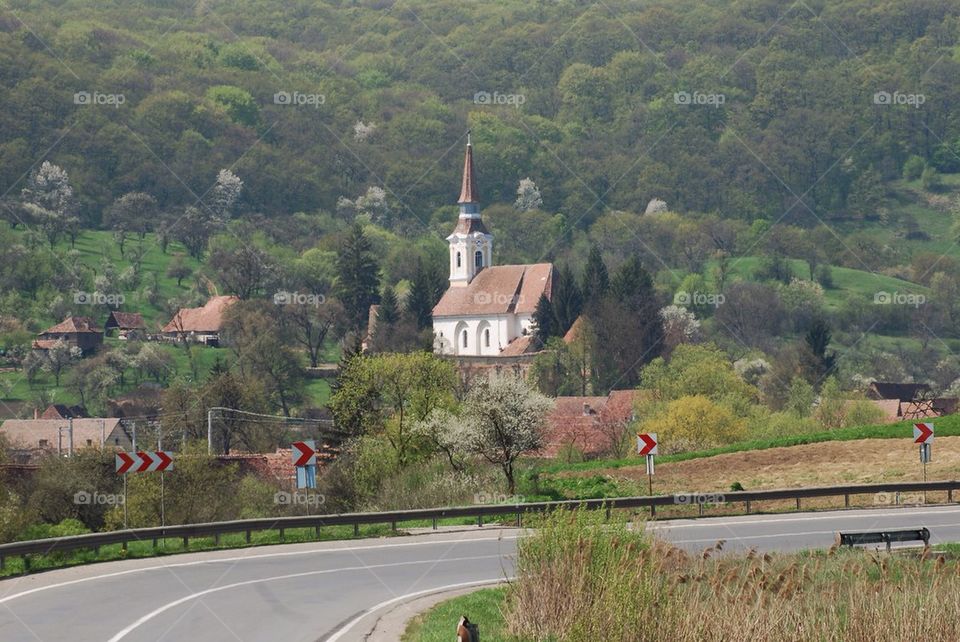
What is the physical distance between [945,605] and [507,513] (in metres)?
21.4

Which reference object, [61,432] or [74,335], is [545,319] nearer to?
[74,335]

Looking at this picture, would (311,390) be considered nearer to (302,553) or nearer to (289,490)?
(289,490)

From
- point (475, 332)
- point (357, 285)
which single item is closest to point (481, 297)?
point (475, 332)

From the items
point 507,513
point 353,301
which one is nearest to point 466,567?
point 507,513

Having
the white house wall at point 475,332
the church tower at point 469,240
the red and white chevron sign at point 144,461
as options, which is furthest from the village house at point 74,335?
the red and white chevron sign at point 144,461

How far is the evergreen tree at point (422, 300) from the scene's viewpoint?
184 metres

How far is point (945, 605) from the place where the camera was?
1916cm
